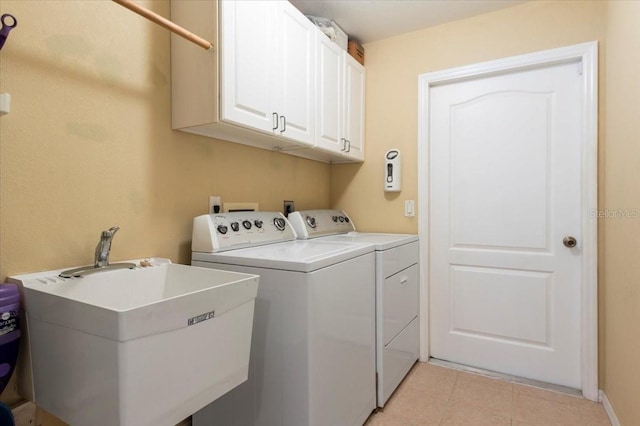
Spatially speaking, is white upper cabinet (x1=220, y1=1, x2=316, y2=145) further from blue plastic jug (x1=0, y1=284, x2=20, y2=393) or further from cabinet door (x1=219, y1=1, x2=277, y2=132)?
blue plastic jug (x1=0, y1=284, x2=20, y2=393)

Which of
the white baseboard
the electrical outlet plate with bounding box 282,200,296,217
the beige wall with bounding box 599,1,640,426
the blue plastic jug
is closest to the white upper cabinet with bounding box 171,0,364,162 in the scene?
the electrical outlet plate with bounding box 282,200,296,217

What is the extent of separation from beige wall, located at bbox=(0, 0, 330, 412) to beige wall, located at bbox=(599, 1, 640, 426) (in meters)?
1.97

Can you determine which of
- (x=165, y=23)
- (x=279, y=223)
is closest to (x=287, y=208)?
(x=279, y=223)

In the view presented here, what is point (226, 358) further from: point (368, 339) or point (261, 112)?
point (261, 112)

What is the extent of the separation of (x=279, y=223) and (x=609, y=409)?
2035 millimetres

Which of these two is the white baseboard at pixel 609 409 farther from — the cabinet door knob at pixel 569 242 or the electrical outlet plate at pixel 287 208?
the electrical outlet plate at pixel 287 208

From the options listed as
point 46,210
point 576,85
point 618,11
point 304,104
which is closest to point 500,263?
point 576,85

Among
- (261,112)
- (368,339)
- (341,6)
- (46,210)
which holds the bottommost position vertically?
(368,339)

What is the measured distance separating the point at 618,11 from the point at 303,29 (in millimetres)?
1598

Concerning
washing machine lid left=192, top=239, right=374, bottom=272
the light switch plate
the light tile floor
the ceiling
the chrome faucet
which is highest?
the ceiling

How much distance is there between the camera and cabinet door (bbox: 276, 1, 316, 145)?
69.1 inches

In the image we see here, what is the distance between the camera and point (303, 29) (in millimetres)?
1903

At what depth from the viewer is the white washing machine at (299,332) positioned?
1269 millimetres

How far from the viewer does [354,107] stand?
2.48 m
